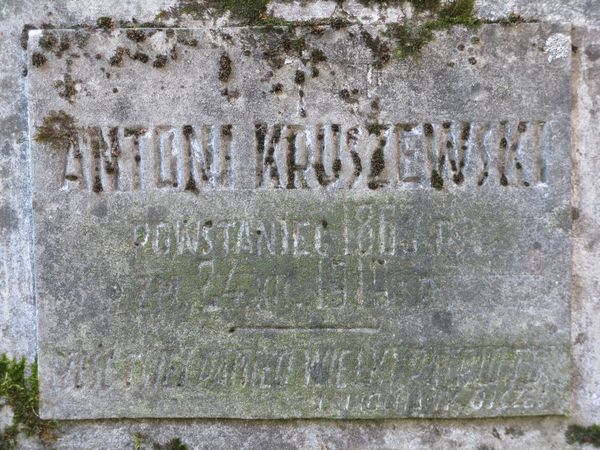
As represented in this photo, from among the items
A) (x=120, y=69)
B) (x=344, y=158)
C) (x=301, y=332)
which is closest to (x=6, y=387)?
(x=301, y=332)

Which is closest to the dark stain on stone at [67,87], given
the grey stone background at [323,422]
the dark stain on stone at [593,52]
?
the grey stone background at [323,422]

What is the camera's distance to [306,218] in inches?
125

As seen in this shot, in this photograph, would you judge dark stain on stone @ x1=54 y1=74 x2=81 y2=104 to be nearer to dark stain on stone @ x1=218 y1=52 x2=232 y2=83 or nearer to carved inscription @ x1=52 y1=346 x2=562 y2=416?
dark stain on stone @ x1=218 y1=52 x2=232 y2=83

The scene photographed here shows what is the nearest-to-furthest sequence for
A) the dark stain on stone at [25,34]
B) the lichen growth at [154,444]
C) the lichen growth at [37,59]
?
the lichen growth at [37,59], the dark stain on stone at [25,34], the lichen growth at [154,444]

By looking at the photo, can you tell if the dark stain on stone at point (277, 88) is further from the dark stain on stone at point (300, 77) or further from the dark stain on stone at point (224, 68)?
the dark stain on stone at point (224, 68)

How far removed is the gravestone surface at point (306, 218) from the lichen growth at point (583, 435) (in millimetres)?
237

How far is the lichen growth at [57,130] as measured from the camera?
123 inches

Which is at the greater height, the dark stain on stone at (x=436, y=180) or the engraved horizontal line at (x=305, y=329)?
Result: the dark stain on stone at (x=436, y=180)

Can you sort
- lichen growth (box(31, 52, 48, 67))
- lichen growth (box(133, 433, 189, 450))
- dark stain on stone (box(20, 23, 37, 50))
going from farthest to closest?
lichen growth (box(133, 433, 189, 450)) < dark stain on stone (box(20, 23, 37, 50)) < lichen growth (box(31, 52, 48, 67))

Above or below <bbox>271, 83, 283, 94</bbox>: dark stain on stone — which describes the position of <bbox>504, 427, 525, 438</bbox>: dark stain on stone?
below

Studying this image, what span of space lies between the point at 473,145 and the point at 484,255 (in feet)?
2.25

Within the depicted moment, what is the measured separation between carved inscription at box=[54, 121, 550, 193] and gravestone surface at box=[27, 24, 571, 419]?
1cm

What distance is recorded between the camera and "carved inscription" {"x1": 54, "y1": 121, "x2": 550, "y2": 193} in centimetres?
314

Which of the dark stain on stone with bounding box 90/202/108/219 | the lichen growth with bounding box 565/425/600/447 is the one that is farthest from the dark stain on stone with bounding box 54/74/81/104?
the lichen growth with bounding box 565/425/600/447
